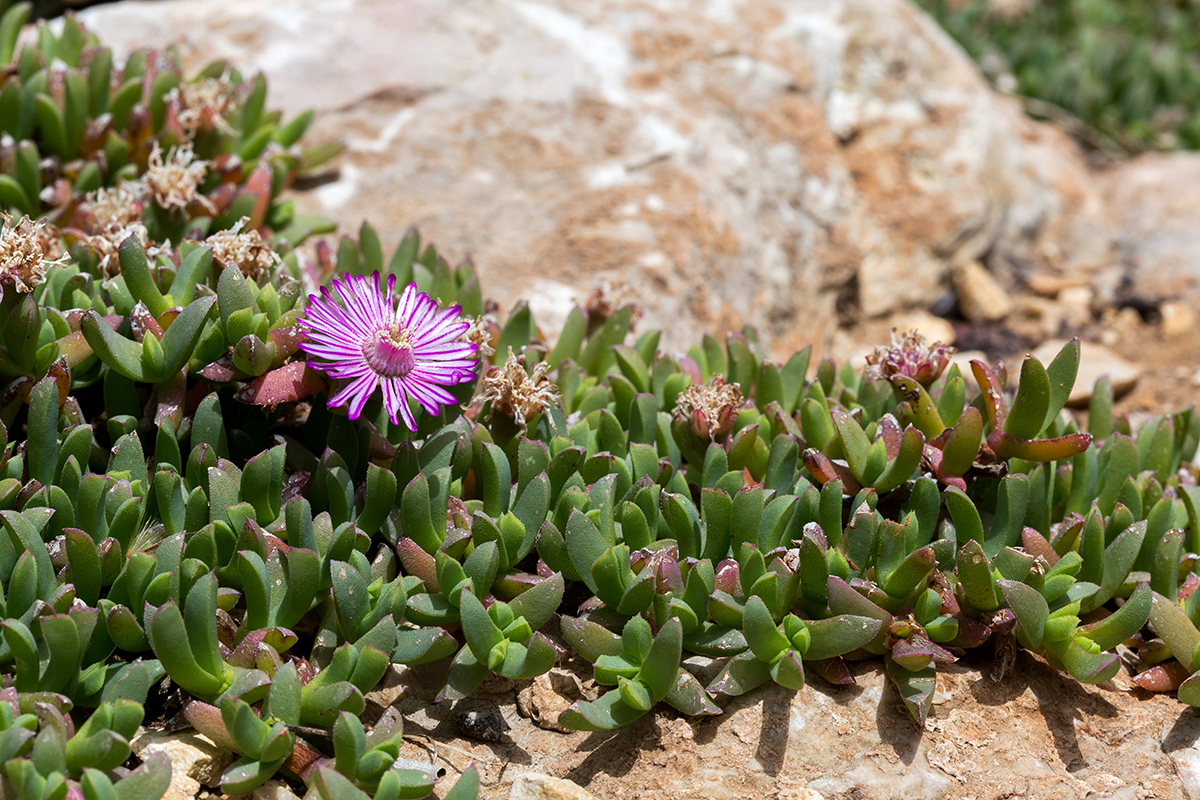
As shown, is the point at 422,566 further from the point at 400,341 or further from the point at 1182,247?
the point at 1182,247

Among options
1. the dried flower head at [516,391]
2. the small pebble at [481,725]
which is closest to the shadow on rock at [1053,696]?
the small pebble at [481,725]

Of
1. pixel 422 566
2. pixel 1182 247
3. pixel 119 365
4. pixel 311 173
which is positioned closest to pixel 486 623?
pixel 422 566

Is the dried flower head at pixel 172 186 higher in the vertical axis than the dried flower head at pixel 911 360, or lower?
higher

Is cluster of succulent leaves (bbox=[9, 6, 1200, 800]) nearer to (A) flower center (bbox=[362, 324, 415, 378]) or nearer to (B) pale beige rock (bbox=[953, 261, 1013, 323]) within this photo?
(A) flower center (bbox=[362, 324, 415, 378])

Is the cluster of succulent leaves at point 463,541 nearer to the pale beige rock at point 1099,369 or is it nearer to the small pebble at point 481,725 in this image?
the small pebble at point 481,725

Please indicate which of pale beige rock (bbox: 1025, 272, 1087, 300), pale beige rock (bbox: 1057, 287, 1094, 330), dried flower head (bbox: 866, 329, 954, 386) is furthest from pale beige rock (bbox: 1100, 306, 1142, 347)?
dried flower head (bbox: 866, 329, 954, 386)

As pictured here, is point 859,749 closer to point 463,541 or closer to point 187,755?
point 463,541
